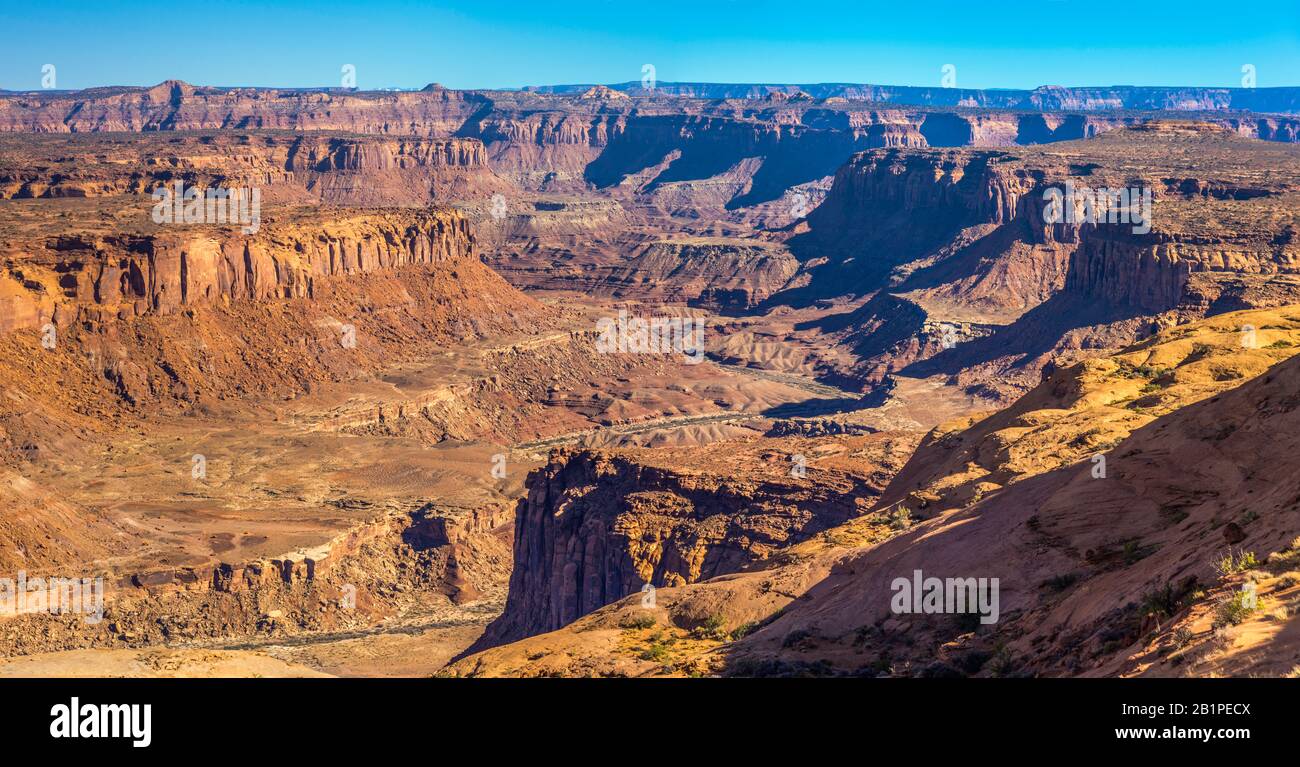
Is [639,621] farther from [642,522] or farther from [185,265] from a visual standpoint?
[185,265]

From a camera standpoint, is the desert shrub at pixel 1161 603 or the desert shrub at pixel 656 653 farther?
the desert shrub at pixel 656 653

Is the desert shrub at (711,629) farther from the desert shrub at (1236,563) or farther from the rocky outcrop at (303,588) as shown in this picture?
the rocky outcrop at (303,588)

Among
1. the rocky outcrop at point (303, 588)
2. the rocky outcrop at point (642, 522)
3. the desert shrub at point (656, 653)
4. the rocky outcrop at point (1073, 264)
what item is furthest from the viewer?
the rocky outcrop at point (1073, 264)

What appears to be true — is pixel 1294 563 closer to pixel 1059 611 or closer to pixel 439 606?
pixel 1059 611

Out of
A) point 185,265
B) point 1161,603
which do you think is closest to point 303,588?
point 185,265

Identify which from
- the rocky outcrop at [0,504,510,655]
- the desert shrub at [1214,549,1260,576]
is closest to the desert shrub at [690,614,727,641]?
the desert shrub at [1214,549,1260,576]

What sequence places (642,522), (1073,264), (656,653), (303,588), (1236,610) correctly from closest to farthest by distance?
(1236,610)
(656,653)
(642,522)
(303,588)
(1073,264)

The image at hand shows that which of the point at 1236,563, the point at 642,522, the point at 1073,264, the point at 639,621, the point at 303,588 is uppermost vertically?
the point at 1073,264

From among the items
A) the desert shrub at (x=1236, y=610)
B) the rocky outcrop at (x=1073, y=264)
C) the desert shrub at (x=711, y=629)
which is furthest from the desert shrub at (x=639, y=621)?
the rocky outcrop at (x=1073, y=264)

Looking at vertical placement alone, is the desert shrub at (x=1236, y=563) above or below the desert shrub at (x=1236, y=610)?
above

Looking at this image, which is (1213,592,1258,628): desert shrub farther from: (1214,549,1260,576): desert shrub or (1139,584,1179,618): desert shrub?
(1214,549,1260,576): desert shrub

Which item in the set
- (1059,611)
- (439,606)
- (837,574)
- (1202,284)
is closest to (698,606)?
(837,574)
